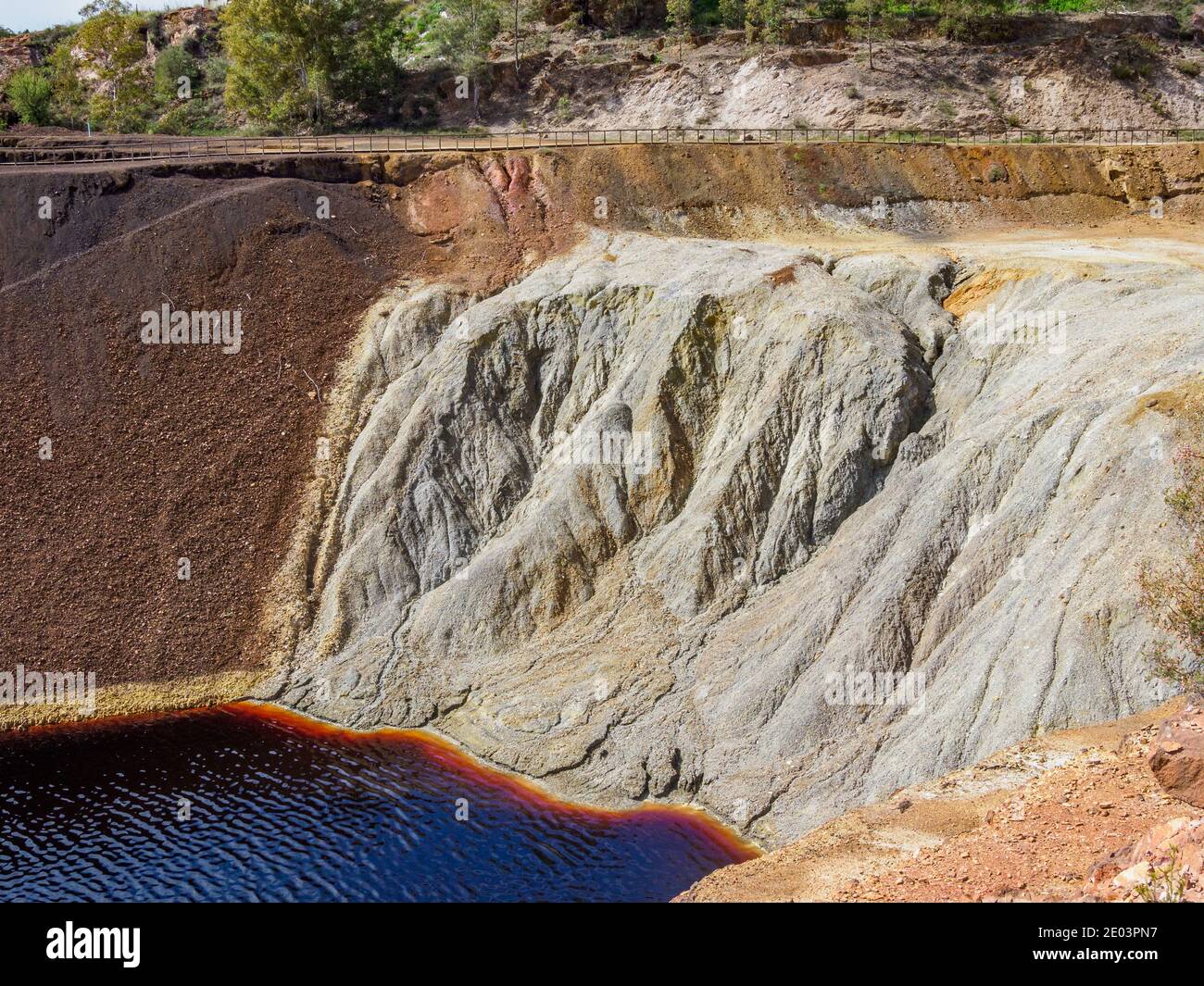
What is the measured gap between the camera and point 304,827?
88.6ft

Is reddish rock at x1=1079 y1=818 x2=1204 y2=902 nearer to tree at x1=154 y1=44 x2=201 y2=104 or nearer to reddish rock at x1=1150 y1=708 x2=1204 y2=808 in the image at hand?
reddish rock at x1=1150 y1=708 x2=1204 y2=808

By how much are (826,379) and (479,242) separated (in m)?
16.0

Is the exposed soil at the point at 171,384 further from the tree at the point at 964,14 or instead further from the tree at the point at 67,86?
the tree at the point at 67,86

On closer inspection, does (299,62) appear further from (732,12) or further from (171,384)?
(171,384)

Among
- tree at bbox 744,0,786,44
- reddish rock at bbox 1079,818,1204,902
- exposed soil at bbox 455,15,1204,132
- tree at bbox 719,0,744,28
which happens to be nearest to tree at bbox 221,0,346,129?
exposed soil at bbox 455,15,1204,132

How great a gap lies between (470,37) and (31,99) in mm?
24910

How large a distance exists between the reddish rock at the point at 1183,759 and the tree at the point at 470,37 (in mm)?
53889

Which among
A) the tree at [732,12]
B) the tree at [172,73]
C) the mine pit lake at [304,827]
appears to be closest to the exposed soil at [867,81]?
the tree at [732,12]

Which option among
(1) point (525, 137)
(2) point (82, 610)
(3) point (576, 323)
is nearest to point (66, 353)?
(2) point (82, 610)

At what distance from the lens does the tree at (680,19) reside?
64438 mm

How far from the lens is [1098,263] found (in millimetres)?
35594

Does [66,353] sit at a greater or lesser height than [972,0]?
lesser

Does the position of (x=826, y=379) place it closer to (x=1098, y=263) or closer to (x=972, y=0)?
(x=1098, y=263)

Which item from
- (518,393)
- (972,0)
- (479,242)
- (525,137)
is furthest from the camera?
(972,0)
